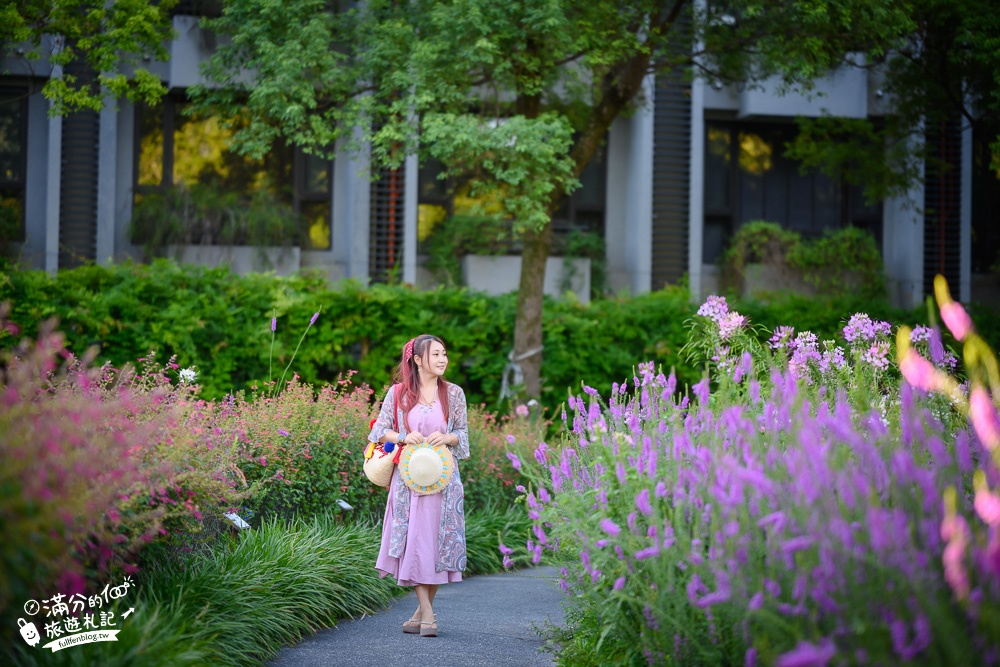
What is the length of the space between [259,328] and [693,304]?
5406mm

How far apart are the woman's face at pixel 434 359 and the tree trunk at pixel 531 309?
17.6 feet

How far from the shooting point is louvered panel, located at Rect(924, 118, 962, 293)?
57.3 feet

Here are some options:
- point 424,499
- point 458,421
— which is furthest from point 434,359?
point 424,499

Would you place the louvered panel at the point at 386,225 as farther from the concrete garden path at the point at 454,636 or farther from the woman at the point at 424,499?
the woman at the point at 424,499

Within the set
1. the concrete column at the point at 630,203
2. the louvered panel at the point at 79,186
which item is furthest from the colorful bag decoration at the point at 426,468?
the louvered panel at the point at 79,186

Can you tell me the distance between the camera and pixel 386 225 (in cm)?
1631

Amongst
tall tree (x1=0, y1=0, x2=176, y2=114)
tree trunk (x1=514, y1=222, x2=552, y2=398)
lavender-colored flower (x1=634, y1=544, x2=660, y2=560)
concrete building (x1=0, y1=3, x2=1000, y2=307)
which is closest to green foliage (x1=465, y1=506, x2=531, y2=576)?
tree trunk (x1=514, y1=222, x2=552, y2=398)

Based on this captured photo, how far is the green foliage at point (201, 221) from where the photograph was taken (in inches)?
589

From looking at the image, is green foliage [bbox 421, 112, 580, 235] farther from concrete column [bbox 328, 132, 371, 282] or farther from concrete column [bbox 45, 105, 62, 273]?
concrete column [bbox 45, 105, 62, 273]

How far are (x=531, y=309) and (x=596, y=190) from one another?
6.95 meters

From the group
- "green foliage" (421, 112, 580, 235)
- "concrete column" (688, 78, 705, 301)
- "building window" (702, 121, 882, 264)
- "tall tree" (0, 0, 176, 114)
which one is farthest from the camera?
"building window" (702, 121, 882, 264)

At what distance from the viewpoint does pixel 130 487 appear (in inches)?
165

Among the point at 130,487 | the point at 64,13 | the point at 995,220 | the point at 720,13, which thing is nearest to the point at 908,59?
the point at 720,13

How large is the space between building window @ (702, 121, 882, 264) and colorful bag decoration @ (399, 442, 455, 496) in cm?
1306
